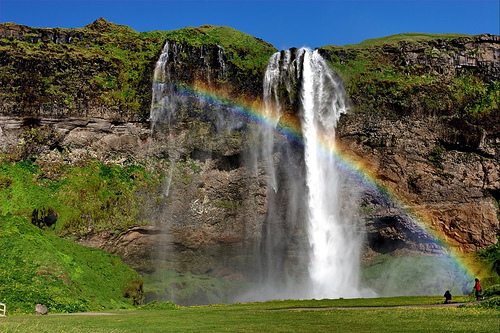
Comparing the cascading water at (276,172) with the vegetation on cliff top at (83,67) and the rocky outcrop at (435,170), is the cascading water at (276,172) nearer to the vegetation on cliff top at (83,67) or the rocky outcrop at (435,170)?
the vegetation on cliff top at (83,67)

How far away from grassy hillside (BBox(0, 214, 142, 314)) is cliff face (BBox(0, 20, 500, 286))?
8356 millimetres

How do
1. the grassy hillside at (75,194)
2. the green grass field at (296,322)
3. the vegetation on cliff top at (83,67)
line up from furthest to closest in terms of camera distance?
the vegetation on cliff top at (83,67)
the grassy hillside at (75,194)
the green grass field at (296,322)

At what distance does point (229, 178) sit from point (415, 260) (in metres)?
21.2

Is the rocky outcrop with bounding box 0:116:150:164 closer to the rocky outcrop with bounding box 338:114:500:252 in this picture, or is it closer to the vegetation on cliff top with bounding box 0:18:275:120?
the vegetation on cliff top with bounding box 0:18:275:120

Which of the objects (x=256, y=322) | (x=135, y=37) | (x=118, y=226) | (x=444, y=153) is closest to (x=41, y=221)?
(x=118, y=226)

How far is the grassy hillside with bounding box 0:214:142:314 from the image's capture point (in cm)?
3988

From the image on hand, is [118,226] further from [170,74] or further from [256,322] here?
[256,322]

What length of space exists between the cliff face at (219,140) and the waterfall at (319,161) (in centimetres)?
151

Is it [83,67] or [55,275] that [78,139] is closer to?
[83,67]

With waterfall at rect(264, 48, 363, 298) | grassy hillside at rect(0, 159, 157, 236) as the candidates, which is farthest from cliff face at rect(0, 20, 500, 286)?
waterfall at rect(264, 48, 363, 298)

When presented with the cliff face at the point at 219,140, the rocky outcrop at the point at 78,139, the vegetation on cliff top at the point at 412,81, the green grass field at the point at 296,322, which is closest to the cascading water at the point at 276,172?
the cliff face at the point at 219,140

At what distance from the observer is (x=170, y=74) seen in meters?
63.8

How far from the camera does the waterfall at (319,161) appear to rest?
62.3 metres

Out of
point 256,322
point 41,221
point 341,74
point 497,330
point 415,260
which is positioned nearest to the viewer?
point 497,330
